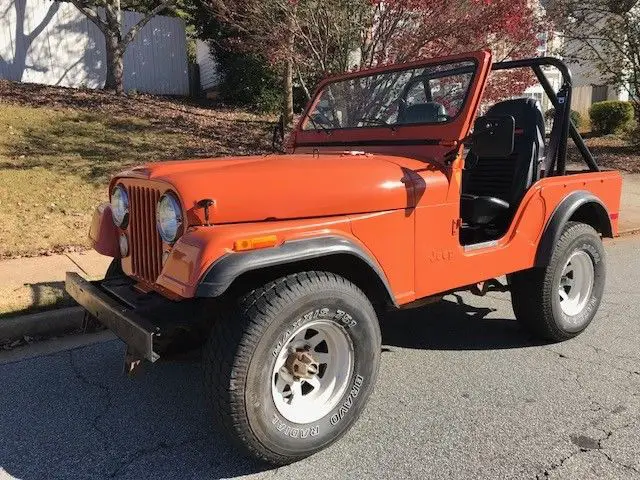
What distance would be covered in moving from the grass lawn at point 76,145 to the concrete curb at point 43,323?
5.63 feet

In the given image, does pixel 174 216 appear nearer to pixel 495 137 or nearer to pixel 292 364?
pixel 292 364

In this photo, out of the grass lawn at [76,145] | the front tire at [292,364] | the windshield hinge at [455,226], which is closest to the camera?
the front tire at [292,364]

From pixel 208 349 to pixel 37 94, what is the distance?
1040 cm

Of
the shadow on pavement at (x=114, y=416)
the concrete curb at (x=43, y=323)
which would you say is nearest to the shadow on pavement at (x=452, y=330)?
the shadow on pavement at (x=114, y=416)

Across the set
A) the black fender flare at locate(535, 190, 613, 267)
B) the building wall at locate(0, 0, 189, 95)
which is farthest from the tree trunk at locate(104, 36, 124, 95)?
the black fender flare at locate(535, 190, 613, 267)

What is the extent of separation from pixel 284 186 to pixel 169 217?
54cm

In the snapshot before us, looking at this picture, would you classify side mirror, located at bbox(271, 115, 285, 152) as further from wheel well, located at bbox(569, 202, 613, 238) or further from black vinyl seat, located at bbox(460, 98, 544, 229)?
wheel well, located at bbox(569, 202, 613, 238)

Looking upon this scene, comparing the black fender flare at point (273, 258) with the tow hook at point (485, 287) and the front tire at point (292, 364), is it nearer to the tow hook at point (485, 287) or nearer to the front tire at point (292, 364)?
the front tire at point (292, 364)

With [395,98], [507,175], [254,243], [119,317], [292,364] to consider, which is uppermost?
[395,98]

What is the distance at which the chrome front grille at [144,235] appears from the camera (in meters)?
2.87

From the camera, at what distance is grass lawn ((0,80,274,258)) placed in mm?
6508

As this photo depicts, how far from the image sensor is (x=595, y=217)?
14.5ft

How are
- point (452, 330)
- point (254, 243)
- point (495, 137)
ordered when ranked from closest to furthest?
point (254, 243) → point (495, 137) → point (452, 330)

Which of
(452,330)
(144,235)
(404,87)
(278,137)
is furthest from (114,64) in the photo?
(144,235)
